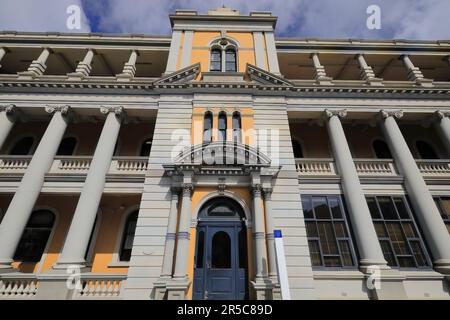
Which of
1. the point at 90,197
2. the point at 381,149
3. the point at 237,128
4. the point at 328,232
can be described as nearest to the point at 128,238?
the point at 90,197

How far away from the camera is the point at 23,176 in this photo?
10172 mm

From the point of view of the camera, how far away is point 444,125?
462 inches

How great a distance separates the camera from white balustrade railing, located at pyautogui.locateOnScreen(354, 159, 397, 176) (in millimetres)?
10938

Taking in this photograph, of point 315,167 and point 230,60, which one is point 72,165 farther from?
point 315,167

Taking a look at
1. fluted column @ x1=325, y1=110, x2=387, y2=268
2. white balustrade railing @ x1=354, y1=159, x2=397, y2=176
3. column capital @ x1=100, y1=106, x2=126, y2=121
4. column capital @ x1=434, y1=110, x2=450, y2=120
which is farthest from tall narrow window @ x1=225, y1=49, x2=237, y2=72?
column capital @ x1=434, y1=110, x2=450, y2=120

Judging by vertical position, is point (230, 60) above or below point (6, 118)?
above

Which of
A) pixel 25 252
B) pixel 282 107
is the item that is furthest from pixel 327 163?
pixel 25 252

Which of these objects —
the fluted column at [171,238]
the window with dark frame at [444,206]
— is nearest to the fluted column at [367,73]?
the window with dark frame at [444,206]

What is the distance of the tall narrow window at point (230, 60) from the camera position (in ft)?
42.7

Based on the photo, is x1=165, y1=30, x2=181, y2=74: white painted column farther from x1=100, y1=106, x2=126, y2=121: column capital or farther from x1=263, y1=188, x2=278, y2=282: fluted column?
x1=263, y1=188, x2=278, y2=282: fluted column

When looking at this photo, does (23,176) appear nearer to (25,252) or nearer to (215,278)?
(25,252)

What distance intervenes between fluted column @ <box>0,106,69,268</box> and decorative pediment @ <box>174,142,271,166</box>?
6.61 metres

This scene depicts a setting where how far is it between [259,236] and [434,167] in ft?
34.9

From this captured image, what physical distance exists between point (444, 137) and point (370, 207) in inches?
240
